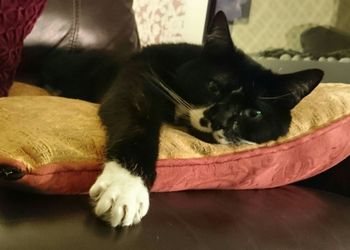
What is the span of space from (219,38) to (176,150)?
326mm

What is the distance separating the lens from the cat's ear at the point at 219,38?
103cm

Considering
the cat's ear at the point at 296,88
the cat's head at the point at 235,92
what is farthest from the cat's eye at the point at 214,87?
the cat's ear at the point at 296,88

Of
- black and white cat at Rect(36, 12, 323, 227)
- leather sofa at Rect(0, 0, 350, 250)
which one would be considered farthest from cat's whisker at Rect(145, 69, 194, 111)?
leather sofa at Rect(0, 0, 350, 250)

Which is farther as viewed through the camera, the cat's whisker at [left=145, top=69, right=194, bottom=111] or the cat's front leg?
the cat's whisker at [left=145, top=69, right=194, bottom=111]

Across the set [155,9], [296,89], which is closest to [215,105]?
[296,89]

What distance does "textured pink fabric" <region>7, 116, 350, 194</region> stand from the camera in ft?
2.32

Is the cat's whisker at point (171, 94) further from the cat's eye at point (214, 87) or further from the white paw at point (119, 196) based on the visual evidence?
the white paw at point (119, 196)

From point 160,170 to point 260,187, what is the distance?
0.75 ft

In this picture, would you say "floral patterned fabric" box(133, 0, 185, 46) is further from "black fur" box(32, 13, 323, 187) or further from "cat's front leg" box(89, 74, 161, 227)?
"cat's front leg" box(89, 74, 161, 227)

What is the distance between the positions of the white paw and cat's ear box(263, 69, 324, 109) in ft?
1.33

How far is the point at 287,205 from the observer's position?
0.84 meters

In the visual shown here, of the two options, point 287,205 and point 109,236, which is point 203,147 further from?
point 109,236

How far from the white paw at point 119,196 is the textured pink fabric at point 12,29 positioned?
0.54m

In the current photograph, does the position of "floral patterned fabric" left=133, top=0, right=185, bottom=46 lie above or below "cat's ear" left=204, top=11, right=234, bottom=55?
below
